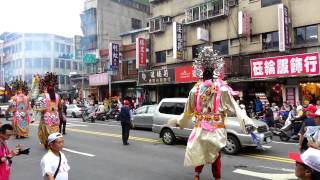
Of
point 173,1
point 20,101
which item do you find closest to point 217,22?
point 173,1

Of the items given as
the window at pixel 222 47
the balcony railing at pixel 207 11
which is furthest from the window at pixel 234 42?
the balcony railing at pixel 207 11

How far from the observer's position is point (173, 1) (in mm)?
29016

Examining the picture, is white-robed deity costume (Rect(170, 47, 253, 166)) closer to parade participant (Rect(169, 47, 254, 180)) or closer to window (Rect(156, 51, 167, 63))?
parade participant (Rect(169, 47, 254, 180))

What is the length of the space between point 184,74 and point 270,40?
6.01 meters

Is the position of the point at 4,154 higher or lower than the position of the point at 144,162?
higher

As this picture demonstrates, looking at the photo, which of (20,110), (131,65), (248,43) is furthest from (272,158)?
(131,65)

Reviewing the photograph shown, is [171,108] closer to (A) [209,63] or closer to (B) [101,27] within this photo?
(A) [209,63]

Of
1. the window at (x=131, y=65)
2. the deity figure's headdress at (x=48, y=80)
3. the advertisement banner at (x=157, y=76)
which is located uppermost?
the window at (x=131, y=65)

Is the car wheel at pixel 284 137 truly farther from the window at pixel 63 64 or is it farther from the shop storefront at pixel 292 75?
the window at pixel 63 64

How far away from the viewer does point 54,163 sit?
4367 mm

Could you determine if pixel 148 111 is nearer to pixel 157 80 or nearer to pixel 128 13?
pixel 157 80

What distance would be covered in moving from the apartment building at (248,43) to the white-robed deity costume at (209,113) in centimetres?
1192

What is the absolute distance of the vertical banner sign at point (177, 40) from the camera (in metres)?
26.4

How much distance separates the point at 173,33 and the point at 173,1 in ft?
12.3
